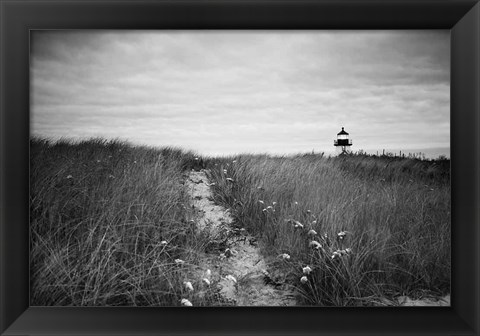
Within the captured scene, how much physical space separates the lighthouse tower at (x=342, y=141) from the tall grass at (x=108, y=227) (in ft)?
2.79

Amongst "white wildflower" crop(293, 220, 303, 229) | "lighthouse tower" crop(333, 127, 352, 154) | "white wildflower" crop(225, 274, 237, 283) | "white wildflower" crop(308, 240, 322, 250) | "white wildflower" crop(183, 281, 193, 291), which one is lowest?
"white wildflower" crop(183, 281, 193, 291)

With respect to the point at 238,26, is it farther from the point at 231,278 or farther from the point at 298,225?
the point at 231,278

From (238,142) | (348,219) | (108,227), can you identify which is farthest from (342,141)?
Result: (108,227)

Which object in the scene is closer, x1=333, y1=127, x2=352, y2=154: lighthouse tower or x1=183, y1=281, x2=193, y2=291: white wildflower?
x1=183, y1=281, x2=193, y2=291: white wildflower

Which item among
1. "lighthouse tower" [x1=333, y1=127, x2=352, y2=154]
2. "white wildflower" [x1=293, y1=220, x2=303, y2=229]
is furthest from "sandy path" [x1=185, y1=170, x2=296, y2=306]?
"lighthouse tower" [x1=333, y1=127, x2=352, y2=154]

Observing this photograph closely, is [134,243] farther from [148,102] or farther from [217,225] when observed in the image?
[148,102]

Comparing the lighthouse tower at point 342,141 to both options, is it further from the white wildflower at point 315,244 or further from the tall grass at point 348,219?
the white wildflower at point 315,244

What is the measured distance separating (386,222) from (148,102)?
1539 millimetres

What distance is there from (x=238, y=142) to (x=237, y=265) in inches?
27.4

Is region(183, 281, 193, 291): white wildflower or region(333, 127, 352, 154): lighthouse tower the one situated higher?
region(333, 127, 352, 154): lighthouse tower

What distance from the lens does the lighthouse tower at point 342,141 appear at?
5.60ft

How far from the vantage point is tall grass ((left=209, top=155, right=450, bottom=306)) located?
1.66m

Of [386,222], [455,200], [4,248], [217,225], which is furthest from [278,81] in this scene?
[4,248]

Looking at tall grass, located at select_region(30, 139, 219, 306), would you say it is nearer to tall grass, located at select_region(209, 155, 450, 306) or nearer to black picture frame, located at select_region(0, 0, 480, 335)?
black picture frame, located at select_region(0, 0, 480, 335)
